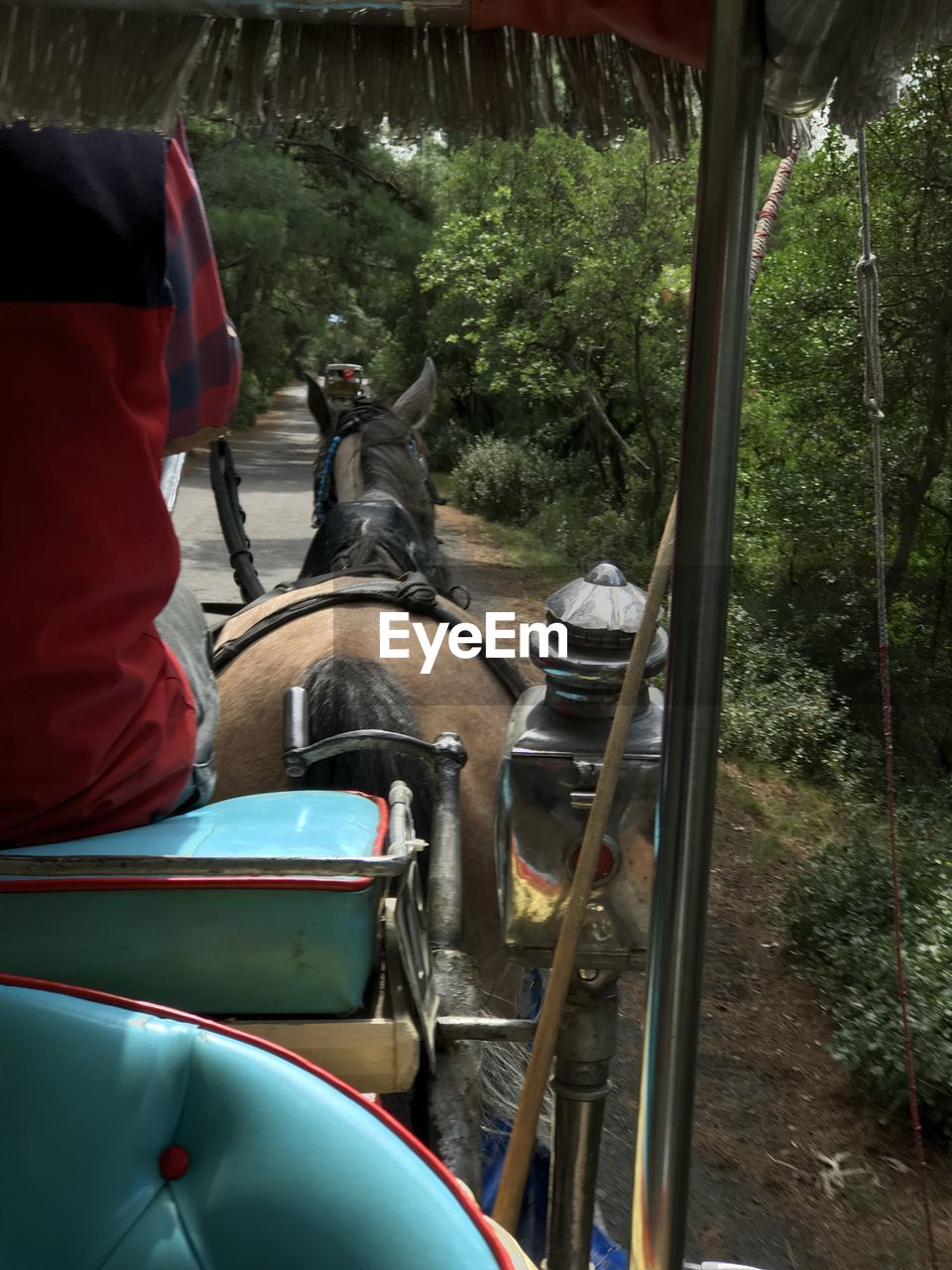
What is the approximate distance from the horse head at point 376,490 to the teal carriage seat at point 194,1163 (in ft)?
7.84

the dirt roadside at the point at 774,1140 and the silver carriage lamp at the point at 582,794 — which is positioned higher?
the silver carriage lamp at the point at 582,794

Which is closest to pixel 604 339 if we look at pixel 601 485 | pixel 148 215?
pixel 601 485

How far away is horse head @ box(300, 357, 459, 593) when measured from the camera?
3.63 m

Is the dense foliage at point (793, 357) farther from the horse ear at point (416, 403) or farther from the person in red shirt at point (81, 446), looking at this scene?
the person in red shirt at point (81, 446)

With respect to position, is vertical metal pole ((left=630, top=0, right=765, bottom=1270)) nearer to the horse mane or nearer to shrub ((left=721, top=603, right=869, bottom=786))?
the horse mane

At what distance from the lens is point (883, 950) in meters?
4.68

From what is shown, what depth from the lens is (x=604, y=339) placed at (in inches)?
475

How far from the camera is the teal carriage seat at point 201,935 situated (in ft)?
4.50

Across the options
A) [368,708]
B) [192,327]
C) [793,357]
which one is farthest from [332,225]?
[192,327]

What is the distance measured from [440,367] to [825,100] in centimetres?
1590

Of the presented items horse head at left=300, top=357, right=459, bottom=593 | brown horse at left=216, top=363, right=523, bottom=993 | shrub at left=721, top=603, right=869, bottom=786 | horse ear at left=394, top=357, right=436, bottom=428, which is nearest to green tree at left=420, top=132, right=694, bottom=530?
shrub at left=721, top=603, right=869, bottom=786

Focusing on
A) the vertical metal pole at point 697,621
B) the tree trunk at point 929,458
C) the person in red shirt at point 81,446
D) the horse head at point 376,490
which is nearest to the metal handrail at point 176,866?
the person in red shirt at point 81,446

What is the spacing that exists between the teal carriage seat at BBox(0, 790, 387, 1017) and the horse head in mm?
2078

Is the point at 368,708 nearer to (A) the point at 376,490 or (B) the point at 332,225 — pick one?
(A) the point at 376,490
